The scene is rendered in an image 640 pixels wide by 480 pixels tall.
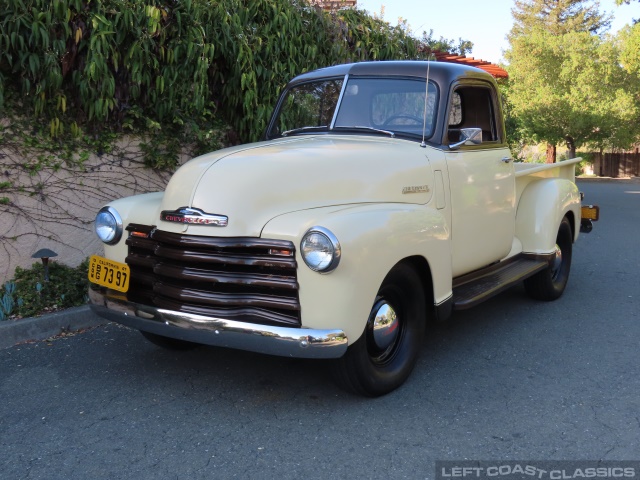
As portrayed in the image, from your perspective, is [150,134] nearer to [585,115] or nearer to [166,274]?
[166,274]

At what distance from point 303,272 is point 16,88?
3.53 metres

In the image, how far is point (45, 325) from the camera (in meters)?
4.71

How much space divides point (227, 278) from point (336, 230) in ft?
1.98

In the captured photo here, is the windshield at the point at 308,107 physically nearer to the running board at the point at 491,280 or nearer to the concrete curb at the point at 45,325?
the running board at the point at 491,280

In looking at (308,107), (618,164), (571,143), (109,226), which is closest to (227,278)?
(109,226)

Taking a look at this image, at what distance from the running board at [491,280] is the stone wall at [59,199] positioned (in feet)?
11.0

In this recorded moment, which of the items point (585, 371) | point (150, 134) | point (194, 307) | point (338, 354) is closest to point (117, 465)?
point (194, 307)

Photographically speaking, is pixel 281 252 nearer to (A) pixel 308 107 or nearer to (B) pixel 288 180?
(B) pixel 288 180

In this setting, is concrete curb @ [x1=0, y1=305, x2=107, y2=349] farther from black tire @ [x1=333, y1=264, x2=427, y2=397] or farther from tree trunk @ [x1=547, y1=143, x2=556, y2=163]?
tree trunk @ [x1=547, y1=143, x2=556, y2=163]

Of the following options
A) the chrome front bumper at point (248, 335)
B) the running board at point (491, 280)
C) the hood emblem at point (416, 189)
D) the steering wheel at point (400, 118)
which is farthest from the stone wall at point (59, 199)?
the running board at point (491, 280)

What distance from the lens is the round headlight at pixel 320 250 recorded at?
2996mm

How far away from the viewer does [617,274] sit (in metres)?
6.86

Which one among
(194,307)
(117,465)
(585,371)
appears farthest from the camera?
(585,371)

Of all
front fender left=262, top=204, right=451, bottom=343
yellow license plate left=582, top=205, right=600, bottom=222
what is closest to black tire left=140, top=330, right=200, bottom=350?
front fender left=262, top=204, right=451, bottom=343
